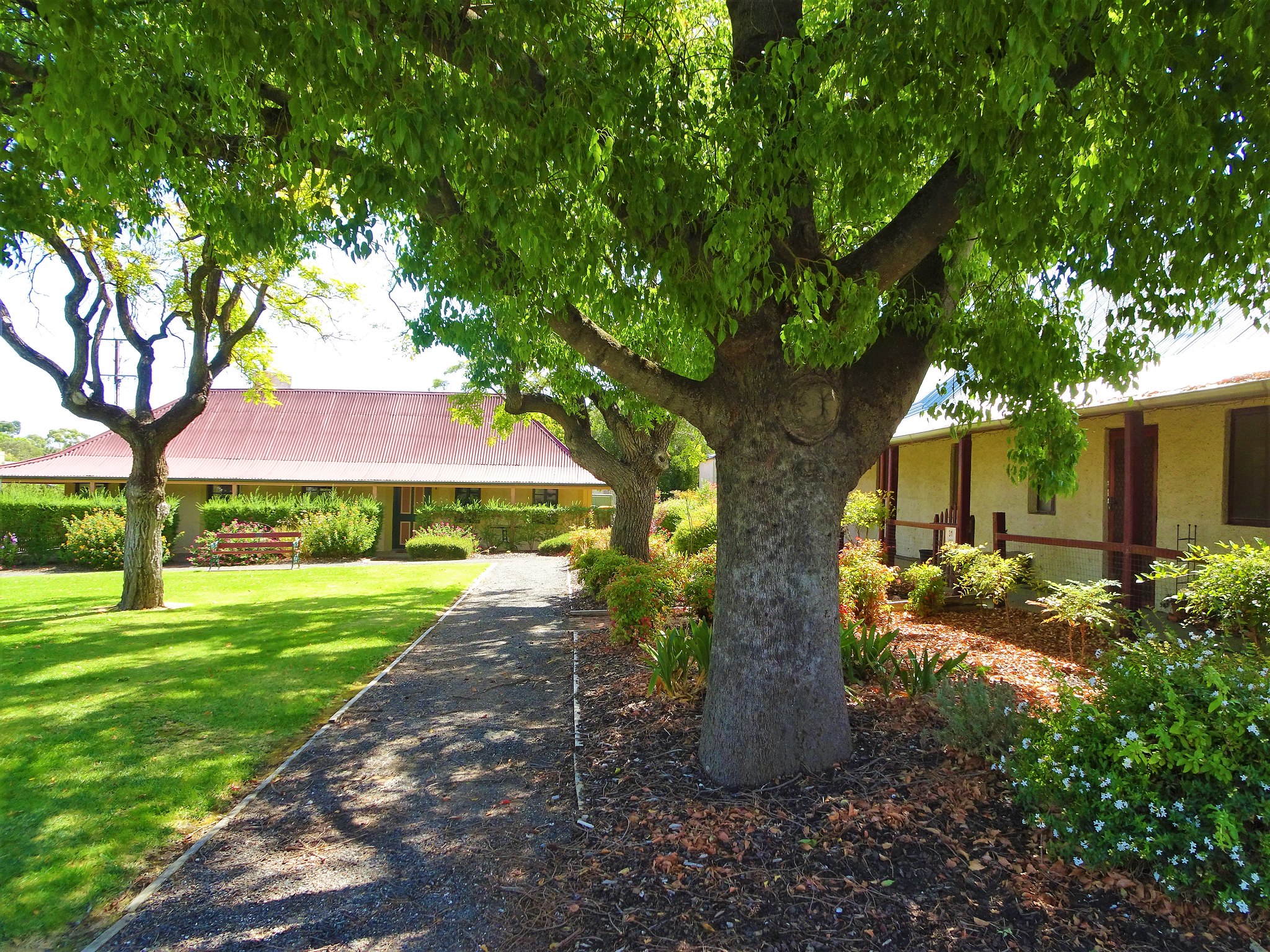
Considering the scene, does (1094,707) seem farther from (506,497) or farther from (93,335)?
(506,497)

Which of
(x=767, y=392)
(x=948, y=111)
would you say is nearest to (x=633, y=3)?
(x=948, y=111)

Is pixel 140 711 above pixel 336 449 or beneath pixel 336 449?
beneath

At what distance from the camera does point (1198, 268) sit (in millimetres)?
3713

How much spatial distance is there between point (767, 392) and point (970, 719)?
2.30 metres

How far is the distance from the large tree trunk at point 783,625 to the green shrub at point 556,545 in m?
19.8

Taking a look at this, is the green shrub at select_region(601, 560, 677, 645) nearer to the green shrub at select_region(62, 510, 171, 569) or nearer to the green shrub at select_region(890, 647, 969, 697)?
the green shrub at select_region(890, 647, 969, 697)

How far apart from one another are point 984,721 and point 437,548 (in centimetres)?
2122

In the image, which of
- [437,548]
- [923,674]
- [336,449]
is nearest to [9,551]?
[336,449]

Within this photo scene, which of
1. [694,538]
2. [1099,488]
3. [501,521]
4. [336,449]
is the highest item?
[336,449]

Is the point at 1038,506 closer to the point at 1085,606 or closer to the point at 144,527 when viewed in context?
the point at 1085,606

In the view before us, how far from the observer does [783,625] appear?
14.0 ft

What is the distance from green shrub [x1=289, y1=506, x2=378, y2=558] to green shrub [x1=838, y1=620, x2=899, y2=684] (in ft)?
66.3

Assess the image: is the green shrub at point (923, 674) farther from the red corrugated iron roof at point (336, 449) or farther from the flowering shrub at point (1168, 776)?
the red corrugated iron roof at point (336, 449)

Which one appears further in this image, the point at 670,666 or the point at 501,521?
the point at 501,521
